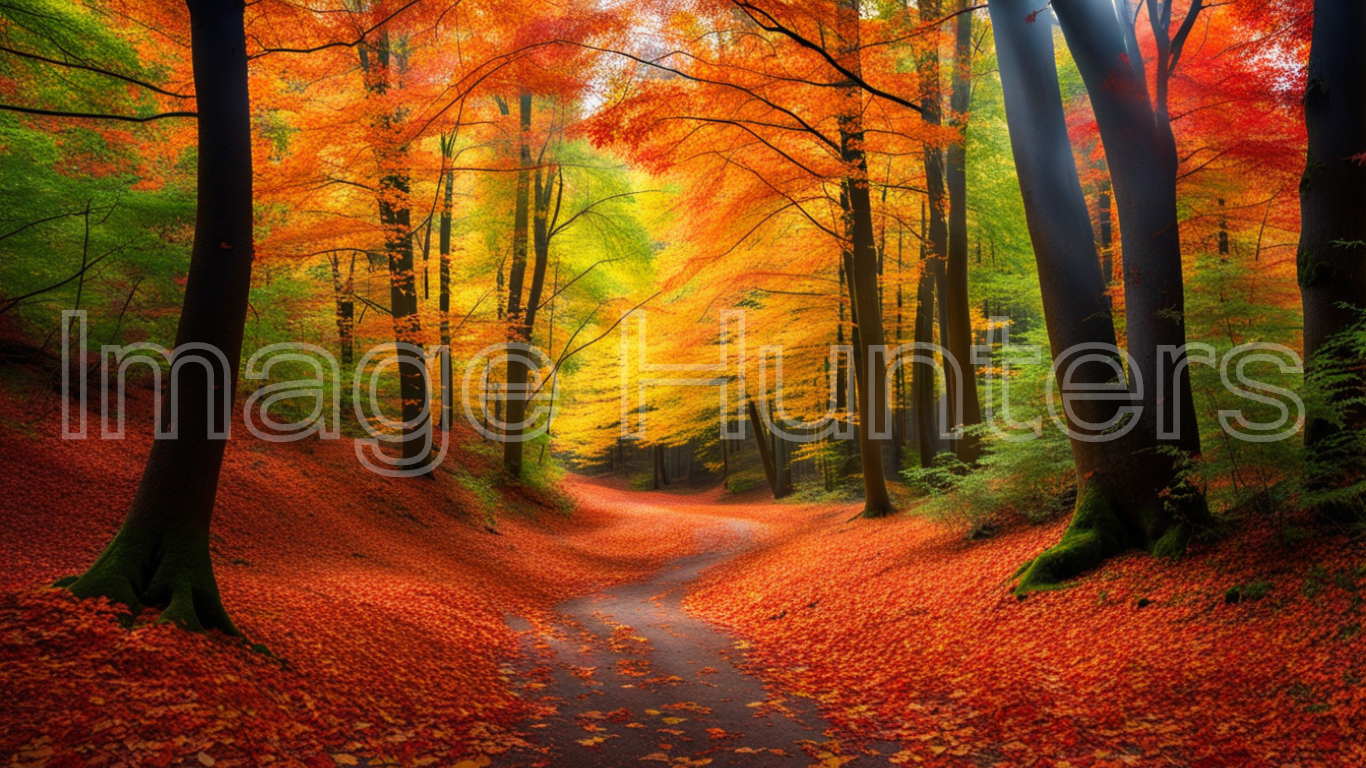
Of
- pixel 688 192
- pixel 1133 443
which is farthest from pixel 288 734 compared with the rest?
pixel 688 192

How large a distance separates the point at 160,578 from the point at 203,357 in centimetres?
153

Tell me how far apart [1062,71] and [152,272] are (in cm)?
1780

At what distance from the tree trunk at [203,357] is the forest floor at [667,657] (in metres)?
0.39

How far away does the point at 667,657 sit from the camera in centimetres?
691

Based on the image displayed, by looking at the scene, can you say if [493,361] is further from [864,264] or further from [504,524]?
[864,264]

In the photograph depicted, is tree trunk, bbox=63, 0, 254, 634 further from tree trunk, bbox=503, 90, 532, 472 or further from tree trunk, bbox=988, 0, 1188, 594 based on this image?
tree trunk, bbox=503, 90, 532, 472

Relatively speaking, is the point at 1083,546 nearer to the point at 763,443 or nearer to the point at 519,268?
the point at 519,268

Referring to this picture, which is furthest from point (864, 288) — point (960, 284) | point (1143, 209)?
point (1143, 209)

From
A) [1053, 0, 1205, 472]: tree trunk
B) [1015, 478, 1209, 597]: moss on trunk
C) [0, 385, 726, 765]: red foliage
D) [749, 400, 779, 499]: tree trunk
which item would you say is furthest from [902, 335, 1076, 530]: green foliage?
[749, 400, 779, 499]: tree trunk

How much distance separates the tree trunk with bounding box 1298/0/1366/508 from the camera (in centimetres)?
530

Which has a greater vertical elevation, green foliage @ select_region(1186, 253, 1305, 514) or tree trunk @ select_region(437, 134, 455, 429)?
tree trunk @ select_region(437, 134, 455, 429)

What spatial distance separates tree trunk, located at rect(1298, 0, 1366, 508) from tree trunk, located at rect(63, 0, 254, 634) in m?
8.03

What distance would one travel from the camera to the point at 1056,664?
17.6ft

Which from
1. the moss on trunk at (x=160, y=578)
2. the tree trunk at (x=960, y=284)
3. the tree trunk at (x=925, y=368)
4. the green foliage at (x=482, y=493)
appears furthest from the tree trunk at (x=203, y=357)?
the tree trunk at (x=925, y=368)
